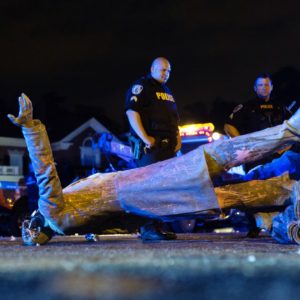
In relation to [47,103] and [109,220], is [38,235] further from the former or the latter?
[47,103]

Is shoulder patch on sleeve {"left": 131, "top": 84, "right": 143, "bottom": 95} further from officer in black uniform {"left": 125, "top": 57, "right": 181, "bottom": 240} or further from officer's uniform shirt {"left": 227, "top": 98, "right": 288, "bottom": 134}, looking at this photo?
officer's uniform shirt {"left": 227, "top": 98, "right": 288, "bottom": 134}

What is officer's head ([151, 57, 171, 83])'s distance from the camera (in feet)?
14.6

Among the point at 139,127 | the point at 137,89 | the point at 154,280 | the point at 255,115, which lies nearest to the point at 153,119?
the point at 139,127

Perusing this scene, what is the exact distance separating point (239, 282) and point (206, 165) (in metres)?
1.58

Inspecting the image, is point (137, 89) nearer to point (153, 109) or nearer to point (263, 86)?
point (153, 109)

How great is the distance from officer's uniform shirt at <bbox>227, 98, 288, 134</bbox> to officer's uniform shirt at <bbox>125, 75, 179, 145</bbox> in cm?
75

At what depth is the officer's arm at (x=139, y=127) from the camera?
415cm

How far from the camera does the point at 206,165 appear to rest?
2.80 m

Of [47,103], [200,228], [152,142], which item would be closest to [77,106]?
[47,103]

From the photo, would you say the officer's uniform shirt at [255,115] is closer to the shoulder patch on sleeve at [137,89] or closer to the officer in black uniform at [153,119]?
the officer in black uniform at [153,119]

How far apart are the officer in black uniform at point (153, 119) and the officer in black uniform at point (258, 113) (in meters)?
0.70

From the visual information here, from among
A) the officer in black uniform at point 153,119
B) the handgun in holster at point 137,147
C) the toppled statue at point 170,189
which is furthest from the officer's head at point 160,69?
the toppled statue at point 170,189

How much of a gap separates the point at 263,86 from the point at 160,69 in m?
1.08

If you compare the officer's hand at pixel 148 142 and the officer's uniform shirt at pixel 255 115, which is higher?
the officer's uniform shirt at pixel 255 115
